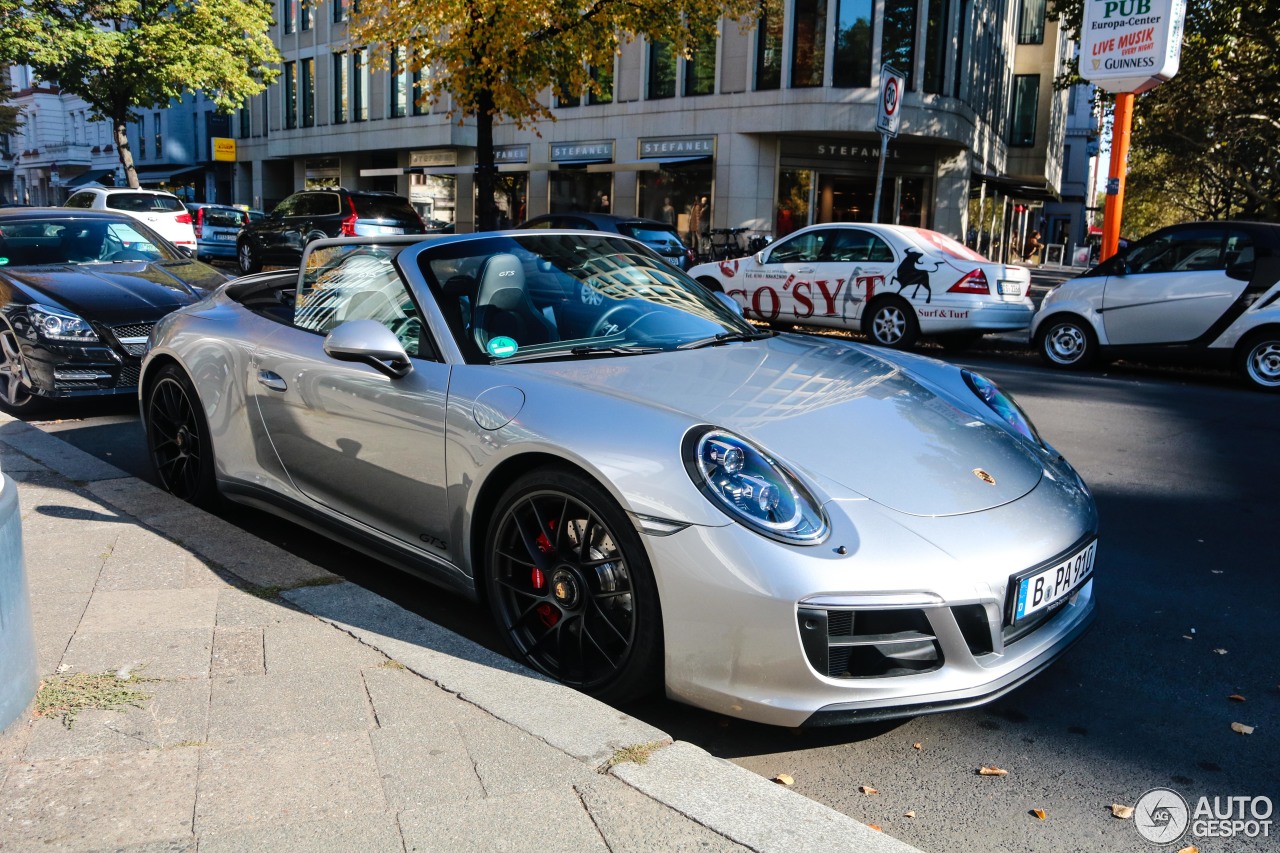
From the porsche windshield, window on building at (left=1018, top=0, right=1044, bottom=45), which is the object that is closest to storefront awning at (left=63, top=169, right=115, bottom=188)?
window on building at (left=1018, top=0, right=1044, bottom=45)

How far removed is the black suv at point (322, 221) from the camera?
19.1m

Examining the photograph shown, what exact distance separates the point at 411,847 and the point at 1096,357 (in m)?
10.7

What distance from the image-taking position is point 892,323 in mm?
12586

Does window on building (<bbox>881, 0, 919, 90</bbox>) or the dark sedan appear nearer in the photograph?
the dark sedan

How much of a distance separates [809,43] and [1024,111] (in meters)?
19.5

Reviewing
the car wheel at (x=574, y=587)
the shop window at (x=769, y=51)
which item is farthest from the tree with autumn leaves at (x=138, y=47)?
the car wheel at (x=574, y=587)

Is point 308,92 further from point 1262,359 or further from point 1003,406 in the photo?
point 1003,406

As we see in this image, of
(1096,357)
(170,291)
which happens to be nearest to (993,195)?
(1096,357)

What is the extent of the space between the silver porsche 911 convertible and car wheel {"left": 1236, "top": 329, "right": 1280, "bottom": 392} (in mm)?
7236

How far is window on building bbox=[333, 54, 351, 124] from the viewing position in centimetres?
4159

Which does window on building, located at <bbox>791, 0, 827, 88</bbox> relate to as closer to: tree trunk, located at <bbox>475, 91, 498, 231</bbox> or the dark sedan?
tree trunk, located at <bbox>475, 91, 498, 231</bbox>

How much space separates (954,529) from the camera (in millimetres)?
2861

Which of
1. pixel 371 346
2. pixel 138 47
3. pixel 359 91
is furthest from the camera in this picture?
pixel 359 91

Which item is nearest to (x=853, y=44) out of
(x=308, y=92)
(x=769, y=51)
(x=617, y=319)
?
(x=769, y=51)
